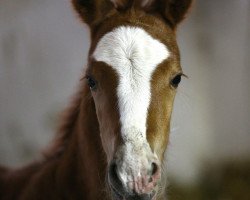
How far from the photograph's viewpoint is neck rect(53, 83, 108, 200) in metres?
0.99

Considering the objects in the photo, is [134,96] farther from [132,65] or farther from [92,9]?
[92,9]

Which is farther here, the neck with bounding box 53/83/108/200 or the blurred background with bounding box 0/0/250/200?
the blurred background with bounding box 0/0/250/200

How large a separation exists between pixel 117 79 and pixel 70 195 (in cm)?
33

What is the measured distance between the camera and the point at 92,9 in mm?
1051

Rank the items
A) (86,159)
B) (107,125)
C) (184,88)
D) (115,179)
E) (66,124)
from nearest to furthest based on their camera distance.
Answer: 1. (115,179)
2. (107,125)
3. (86,159)
4. (66,124)
5. (184,88)

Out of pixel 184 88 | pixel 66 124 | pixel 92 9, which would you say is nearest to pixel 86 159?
pixel 66 124

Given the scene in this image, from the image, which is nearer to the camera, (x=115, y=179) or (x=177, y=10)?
(x=115, y=179)

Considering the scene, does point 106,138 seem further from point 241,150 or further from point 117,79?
point 241,150

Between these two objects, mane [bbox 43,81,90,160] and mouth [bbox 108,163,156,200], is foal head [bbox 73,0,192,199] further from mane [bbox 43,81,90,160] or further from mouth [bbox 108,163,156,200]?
mane [bbox 43,81,90,160]

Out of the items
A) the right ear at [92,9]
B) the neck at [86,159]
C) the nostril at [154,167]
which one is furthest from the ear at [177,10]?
the nostril at [154,167]

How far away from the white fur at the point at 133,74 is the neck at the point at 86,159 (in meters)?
0.16

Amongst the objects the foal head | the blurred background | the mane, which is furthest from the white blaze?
the blurred background

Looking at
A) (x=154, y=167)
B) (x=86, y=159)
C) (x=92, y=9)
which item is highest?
(x=92, y=9)

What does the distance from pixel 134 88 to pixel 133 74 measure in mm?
29
